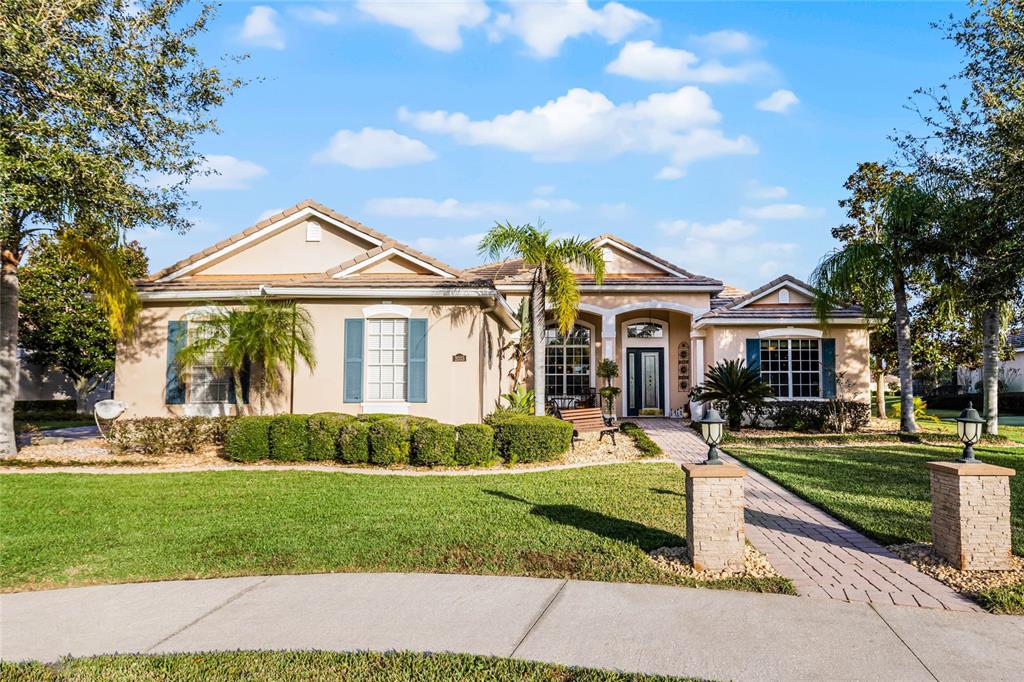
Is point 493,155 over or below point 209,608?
over

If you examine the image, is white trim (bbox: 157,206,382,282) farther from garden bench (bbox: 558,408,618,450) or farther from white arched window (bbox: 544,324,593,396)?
white arched window (bbox: 544,324,593,396)

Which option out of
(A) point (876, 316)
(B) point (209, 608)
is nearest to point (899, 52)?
(A) point (876, 316)

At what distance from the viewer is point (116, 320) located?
547 inches

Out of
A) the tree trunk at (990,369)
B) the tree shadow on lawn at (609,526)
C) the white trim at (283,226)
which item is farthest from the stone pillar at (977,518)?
the white trim at (283,226)

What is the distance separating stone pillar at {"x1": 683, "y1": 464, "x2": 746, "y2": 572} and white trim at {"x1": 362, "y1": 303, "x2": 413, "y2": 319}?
30.3 feet

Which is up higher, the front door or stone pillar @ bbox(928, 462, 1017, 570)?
the front door

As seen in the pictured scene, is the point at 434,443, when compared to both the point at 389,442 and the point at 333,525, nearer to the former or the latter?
the point at 389,442

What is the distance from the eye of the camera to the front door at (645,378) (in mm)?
22000

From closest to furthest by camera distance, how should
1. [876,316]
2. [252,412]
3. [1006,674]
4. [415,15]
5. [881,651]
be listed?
[1006,674]
[881,651]
[415,15]
[252,412]
[876,316]

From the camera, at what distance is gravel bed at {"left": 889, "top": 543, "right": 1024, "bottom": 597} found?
5.35 metres

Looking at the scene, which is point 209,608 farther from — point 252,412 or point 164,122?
point 164,122

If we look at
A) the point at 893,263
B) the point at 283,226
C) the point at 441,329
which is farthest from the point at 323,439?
the point at 893,263

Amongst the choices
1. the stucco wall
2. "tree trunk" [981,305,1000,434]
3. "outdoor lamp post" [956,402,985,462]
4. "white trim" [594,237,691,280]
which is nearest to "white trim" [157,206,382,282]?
the stucco wall

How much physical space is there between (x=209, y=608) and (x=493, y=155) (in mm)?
13191
